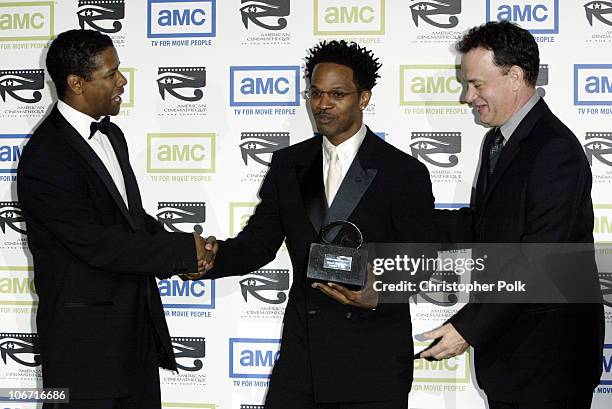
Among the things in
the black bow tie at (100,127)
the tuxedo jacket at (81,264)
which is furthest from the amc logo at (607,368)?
the black bow tie at (100,127)

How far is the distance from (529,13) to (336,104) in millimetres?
1337

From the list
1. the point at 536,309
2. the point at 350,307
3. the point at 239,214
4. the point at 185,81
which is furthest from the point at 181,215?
the point at 536,309

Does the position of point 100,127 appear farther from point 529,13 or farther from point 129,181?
point 529,13

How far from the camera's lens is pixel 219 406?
3971 millimetres

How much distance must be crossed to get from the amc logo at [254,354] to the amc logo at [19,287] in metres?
1.11

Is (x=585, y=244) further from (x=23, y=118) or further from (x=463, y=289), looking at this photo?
(x=23, y=118)

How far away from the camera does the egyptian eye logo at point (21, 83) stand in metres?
4.08

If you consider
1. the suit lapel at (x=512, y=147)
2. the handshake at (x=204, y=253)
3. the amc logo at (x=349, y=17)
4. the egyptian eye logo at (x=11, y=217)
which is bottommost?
the handshake at (x=204, y=253)

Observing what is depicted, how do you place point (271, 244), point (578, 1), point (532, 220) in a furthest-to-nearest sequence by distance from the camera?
point (578, 1) → point (271, 244) → point (532, 220)

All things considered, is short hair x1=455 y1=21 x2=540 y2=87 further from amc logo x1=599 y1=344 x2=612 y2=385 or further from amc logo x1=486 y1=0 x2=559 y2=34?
amc logo x1=599 y1=344 x2=612 y2=385

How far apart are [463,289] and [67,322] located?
6.43 ft

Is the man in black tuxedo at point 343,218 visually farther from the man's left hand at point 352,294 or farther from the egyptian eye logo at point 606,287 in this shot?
the egyptian eye logo at point 606,287

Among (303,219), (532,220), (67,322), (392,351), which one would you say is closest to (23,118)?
(67,322)

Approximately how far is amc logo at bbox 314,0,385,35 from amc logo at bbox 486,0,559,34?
54 centimetres
